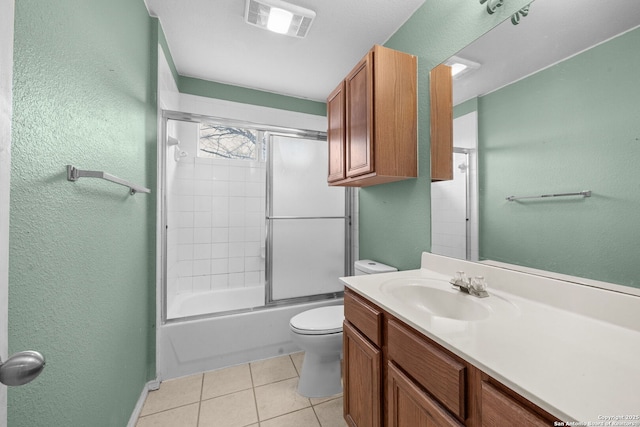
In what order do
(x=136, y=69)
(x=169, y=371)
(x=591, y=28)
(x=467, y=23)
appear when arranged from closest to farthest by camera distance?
(x=591, y=28) → (x=467, y=23) → (x=136, y=69) → (x=169, y=371)

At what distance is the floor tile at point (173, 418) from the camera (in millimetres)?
1379

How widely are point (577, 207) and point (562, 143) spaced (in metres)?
0.23

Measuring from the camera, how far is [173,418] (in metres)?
1.42

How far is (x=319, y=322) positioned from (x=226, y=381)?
0.81 meters

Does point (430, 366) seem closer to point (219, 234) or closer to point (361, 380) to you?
point (361, 380)

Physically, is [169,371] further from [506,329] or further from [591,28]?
[591,28]

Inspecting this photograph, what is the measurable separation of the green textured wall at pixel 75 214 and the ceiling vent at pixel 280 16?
26.3 inches

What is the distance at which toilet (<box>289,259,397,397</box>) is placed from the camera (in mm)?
1552

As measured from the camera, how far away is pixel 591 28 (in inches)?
32.6

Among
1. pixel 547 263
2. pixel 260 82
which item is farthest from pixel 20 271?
pixel 260 82

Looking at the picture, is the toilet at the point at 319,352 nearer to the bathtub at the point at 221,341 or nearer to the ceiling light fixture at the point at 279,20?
the bathtub at the point at 221,341

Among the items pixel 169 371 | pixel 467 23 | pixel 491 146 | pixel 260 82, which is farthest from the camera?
pixel 260 82

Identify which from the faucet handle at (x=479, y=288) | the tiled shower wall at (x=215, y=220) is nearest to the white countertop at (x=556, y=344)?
the faucet handle at (x=479, y=288)

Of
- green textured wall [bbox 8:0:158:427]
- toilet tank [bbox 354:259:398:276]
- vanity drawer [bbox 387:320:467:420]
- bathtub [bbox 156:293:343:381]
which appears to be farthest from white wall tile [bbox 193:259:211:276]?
vanity drawer [bbox 387:320:467:420]
